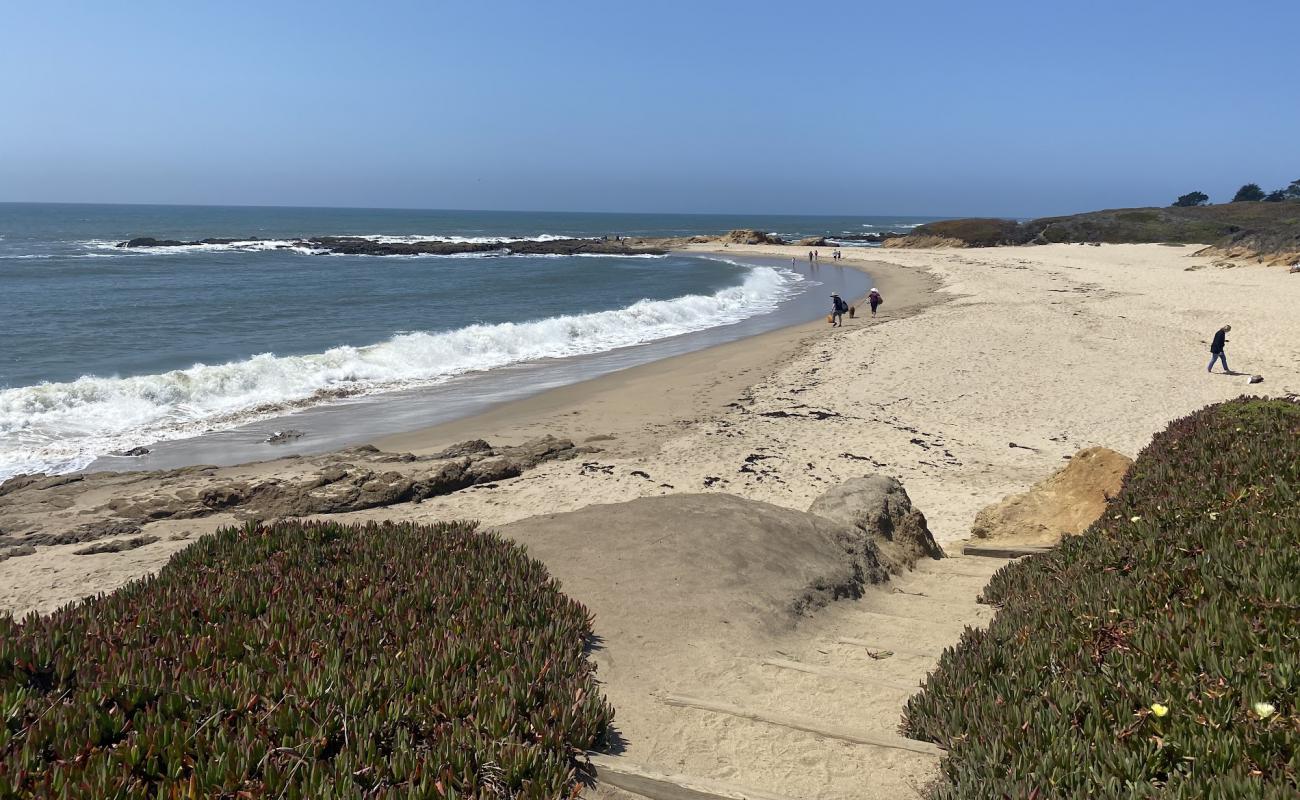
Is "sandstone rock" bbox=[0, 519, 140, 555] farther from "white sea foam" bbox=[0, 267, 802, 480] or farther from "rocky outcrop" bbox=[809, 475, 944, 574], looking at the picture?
"rocky outcrop" bbox=[809, 475, 944, 574]

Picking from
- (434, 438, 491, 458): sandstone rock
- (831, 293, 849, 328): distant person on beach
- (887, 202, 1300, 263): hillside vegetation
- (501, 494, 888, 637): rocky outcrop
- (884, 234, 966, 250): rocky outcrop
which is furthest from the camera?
(884, 234, 966, 250): rocky outcrop

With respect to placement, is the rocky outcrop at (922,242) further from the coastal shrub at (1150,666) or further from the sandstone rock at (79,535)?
the coastal shrub at (1150,666)

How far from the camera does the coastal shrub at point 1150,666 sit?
2.56 meters

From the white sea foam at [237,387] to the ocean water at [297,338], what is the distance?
0.05 meters

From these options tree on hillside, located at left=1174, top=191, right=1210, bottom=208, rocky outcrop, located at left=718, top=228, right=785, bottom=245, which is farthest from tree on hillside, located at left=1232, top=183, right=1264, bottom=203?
rocky outcrop, located at left=718, top=228, right=785, bottom=245

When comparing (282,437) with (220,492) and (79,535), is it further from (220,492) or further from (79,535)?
(79,535)

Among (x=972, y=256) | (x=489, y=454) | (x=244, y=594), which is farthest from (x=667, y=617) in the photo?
(x=972, y=256)

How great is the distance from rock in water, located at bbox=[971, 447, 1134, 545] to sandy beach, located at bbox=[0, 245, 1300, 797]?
0.74 meters

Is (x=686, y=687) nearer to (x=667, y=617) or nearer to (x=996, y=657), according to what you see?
(x=667, y=617)

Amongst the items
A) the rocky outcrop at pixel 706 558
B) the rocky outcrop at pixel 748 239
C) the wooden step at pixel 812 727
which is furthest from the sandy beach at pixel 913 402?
the rocky outcrop at pixel 748 239

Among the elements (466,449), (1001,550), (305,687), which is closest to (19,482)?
(466,449)

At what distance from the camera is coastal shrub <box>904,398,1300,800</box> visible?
2.56 meters

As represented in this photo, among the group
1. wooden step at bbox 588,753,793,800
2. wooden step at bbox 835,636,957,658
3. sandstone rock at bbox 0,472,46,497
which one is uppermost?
wooden step at bbox 588,753,793,800

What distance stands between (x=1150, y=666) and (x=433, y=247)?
75319 millimetres
